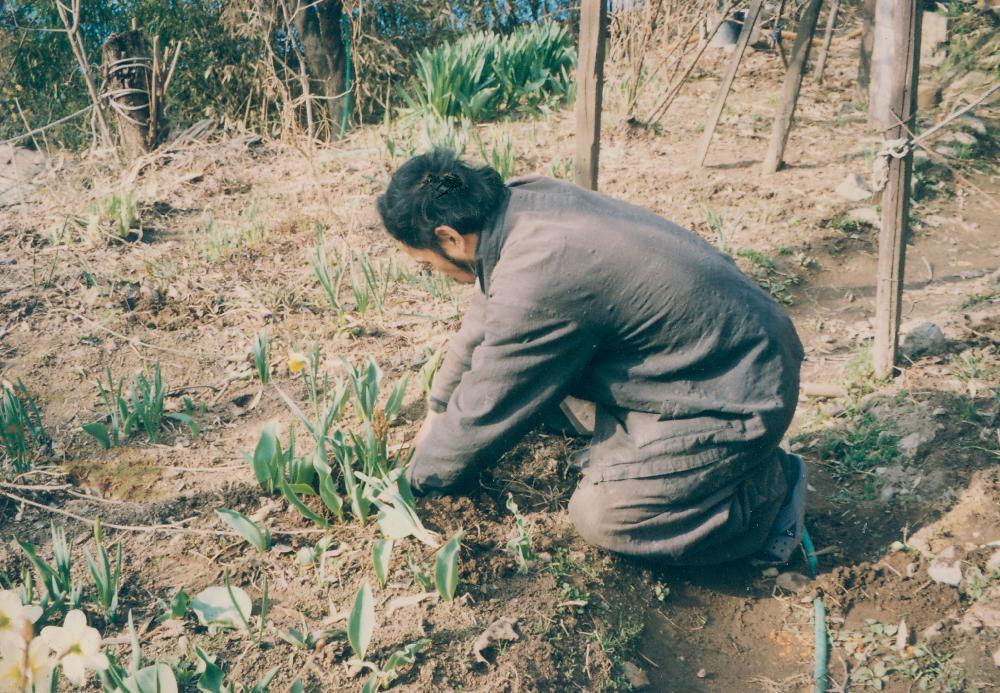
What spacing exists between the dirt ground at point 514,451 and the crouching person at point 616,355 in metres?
0.31

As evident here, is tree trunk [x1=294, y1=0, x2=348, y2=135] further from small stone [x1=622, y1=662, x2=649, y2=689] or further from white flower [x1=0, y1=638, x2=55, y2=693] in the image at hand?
white flower [x1=0, y1=638, x2=55, y2=693]

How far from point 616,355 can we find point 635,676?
0.95 m

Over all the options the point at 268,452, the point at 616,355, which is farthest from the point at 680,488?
the point at 268,452

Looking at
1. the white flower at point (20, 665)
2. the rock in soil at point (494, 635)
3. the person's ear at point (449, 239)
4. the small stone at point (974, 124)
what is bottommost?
the rock in soil at point (494, 635)

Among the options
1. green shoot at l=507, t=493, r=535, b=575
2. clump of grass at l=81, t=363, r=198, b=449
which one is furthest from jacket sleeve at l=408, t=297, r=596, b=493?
clump of grass at l=81, t=363, r=198, b=449

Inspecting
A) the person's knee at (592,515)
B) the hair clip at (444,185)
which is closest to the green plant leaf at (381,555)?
the person's knee at (592,515)

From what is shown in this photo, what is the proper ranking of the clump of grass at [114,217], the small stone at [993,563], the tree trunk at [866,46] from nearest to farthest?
the small stone at [993,563]
the clump of grass at [114,217]
the tree trunk at [866,46]

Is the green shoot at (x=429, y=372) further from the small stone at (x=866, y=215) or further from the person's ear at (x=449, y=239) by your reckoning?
the small stone at (x=866, y=215)

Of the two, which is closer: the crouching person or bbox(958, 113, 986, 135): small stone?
the crouching person

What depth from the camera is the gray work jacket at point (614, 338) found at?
2.40 m

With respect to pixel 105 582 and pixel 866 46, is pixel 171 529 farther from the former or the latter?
pixel 866 46

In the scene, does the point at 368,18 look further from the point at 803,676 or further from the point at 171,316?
the point at 803,676

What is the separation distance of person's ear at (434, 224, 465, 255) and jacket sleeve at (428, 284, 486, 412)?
0.30m

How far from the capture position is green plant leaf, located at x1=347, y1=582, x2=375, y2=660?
228 cm
